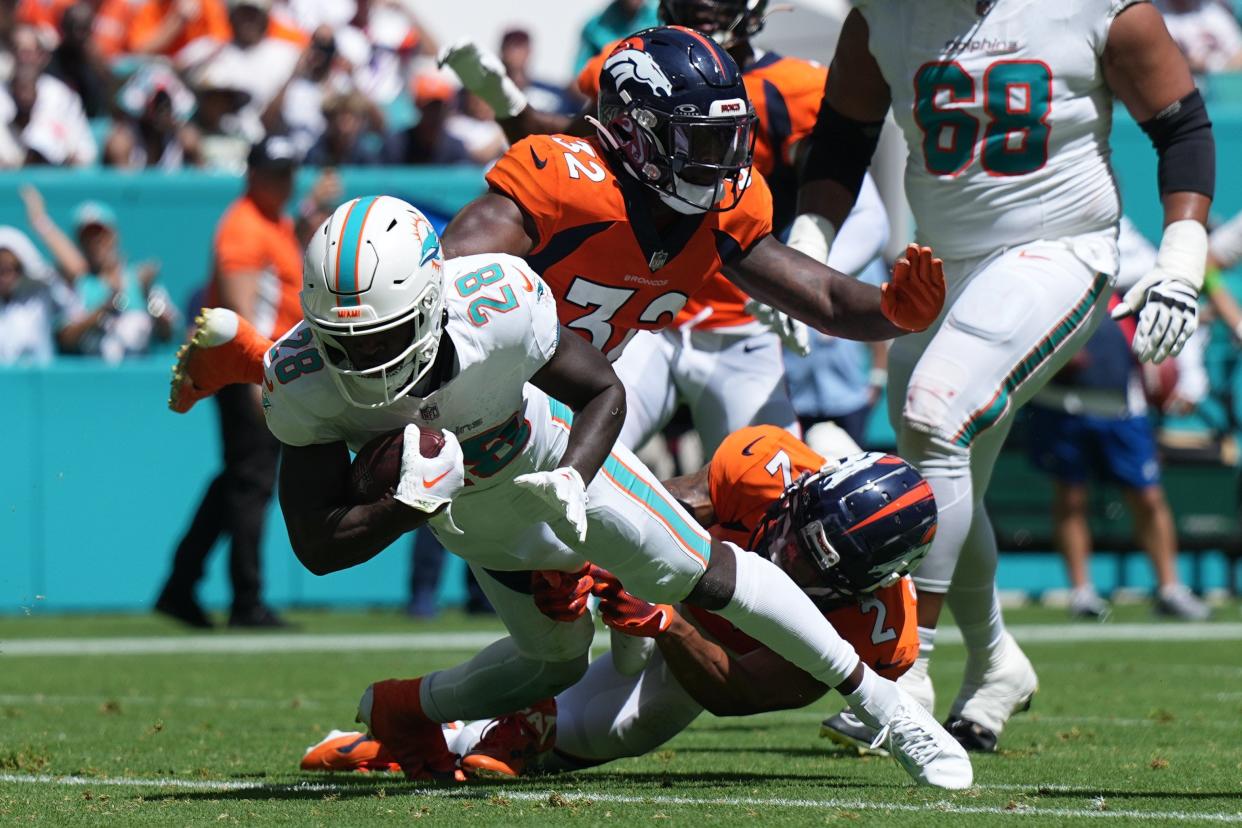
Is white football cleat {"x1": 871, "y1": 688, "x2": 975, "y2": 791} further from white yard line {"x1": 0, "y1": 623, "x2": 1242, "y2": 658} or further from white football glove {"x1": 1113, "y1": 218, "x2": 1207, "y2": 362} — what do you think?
white yard line {"x1": 0, "y1": 623, "x2": 1242, "y2": 658}

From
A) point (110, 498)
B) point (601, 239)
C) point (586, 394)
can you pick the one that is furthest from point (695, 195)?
point (110, 498)

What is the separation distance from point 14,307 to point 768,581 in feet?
25.2

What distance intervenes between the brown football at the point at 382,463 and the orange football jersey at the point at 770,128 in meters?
2.21

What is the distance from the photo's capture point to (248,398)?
9.17 m

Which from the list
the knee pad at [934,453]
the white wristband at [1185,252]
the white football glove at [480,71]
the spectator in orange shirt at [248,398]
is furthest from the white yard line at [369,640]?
the white wristband at [1185,252]

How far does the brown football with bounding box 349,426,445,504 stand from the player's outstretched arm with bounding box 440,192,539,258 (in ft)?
1.91

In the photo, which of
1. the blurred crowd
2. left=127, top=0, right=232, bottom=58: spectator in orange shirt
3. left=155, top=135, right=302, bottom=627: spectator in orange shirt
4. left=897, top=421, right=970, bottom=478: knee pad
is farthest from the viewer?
left=127, top=0, right=232, bottom=58: spectator in orange shirt

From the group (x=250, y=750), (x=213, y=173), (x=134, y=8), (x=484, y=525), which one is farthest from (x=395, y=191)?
(x=484, y=525)

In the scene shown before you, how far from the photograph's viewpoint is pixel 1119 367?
9.78 meters

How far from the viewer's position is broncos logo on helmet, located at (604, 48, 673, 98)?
439 centimetres

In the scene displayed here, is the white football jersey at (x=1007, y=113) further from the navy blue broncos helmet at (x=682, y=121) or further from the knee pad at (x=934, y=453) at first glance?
the navy blue broncos helmet at (x=682, y=121)

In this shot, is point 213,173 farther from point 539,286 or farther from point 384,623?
point 539,286

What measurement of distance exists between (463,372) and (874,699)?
1145mm

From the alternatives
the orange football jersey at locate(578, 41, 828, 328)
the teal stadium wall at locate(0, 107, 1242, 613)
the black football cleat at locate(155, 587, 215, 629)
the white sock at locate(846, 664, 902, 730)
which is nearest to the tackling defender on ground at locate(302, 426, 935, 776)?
the white sock at locate(846, 664, 902, 730)
